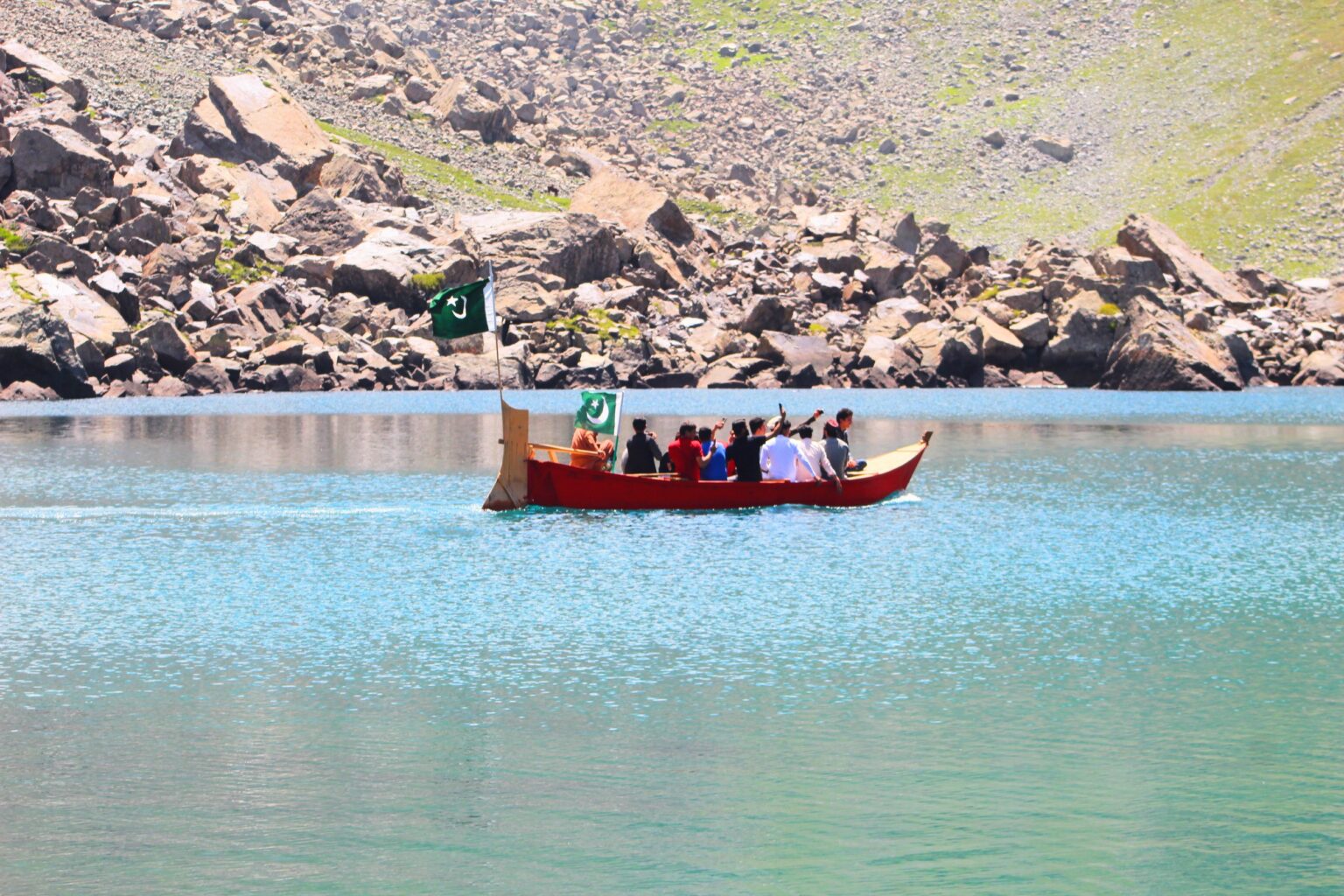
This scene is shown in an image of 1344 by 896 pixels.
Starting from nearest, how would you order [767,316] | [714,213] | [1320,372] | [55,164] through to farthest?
1. [767,316]
2. [55,164]
3. [1320,372]
4. [714,213]

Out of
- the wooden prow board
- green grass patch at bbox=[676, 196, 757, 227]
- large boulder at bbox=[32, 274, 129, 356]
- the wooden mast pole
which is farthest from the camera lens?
green grass patch at bbox=[676, 196, 757, 227]

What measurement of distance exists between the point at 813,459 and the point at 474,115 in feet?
513

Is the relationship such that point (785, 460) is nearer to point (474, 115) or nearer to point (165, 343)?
point (165, 343)

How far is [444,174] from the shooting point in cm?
17362

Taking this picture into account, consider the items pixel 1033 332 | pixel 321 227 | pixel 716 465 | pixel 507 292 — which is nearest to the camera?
pixel 716 465

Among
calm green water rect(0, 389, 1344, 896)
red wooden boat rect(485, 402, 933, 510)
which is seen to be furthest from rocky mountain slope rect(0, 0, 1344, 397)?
calm green water rect(0, 389, 1344, 896)

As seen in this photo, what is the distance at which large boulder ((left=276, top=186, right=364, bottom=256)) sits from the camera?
5098 inches

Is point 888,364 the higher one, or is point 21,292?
point 21,292

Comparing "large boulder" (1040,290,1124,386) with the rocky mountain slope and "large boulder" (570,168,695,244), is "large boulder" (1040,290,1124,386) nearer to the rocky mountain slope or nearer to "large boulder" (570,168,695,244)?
the rocky mountain slope

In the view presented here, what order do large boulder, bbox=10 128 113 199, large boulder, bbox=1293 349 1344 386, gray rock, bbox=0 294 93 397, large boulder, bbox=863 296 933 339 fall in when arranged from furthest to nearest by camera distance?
large boulder, bbox=1293 349 1344 386, large boulder, bbox=863 296 933 339, large boulder, bbox=10 128 113 199, gray rock, bbox=0 294 93 397

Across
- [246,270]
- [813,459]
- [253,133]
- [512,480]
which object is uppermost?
[253,133]

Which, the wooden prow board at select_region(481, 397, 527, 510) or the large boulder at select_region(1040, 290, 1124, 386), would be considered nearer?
the wooden prow board at select_region(481, 397, 527, 510)

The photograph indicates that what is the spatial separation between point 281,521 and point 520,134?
16306 centimetres

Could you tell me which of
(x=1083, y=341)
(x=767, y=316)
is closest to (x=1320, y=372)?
(x=1083, y=341)
